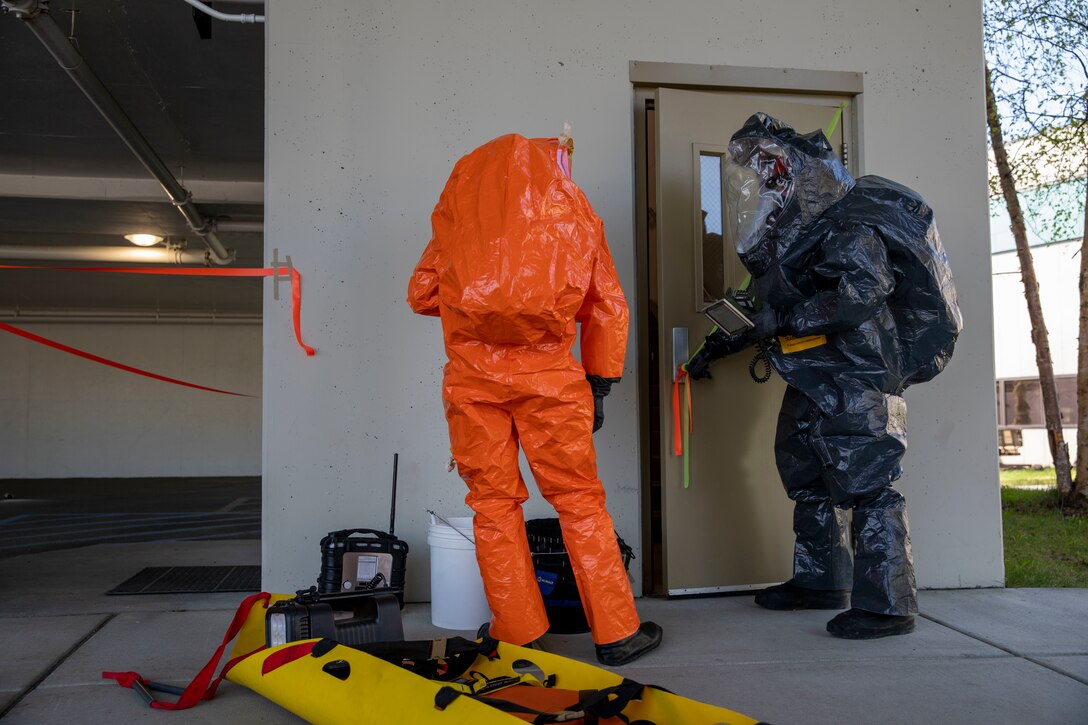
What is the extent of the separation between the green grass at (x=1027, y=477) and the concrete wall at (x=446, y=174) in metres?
6.24

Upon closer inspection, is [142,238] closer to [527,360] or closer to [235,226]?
[235,226]

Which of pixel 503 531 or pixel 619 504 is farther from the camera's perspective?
pixel 619 504

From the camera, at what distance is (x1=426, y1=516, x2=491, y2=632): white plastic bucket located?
8.79 feet

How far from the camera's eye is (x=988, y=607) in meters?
2.94

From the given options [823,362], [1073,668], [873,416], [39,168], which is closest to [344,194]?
[823,362]

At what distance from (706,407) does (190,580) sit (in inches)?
93.2

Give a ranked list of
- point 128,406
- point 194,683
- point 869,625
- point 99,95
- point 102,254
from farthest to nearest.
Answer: point 128,406 < point 102,254 < point 99,95 < point 869,625 < point 194,683

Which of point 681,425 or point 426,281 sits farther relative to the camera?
point 681,425

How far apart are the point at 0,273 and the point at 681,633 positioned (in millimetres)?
11278

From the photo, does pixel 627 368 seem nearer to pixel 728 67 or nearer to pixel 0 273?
pixel 728 67

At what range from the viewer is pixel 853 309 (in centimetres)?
243

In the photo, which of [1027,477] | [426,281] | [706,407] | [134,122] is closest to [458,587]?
[426,281]

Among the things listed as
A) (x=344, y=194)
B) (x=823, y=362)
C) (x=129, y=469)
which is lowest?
(x=129, y=469)

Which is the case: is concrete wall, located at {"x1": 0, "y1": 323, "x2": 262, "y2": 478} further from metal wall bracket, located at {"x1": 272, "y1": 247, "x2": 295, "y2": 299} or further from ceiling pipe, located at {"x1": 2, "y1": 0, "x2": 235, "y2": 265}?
metal wall bracket, located at {"x1": 272, "y1": 247, "x2": 295, "y2": 299}
